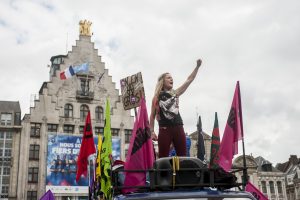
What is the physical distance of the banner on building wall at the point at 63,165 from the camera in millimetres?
35625

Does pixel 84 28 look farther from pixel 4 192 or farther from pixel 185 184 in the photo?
pixel 185 184

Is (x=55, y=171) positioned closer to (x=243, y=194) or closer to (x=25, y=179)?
(x=25, y=179)

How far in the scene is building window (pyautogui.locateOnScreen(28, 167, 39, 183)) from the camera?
35.6 m

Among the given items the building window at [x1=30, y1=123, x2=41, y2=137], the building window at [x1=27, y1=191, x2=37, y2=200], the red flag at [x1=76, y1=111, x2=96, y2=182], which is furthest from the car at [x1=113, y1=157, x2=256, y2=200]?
the building window at [x1=30, y1=123, x2=41, y2=137]

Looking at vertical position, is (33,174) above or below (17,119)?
below

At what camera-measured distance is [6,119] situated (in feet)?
122

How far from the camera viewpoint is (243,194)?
200 inches

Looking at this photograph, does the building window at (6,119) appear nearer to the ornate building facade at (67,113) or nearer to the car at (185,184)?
the ornate building facade at (67,113)

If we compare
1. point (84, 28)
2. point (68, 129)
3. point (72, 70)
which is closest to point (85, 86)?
point (72, 70)

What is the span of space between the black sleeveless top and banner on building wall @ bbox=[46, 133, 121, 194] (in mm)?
29286

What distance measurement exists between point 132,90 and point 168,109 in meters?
3.31

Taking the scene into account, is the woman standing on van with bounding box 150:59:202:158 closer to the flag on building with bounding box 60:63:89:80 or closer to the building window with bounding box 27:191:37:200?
the building window with bounding box 27:191:37:200

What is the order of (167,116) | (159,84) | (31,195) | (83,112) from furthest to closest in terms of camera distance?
(83,112)
(31,195)
(159,84)
(167,116)

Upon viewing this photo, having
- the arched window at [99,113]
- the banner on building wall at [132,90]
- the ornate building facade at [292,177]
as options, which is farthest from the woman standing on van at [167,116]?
the ornate building facade at [292,177]
